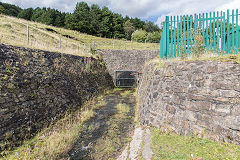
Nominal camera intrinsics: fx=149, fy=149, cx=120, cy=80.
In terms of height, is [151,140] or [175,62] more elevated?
[175,62]

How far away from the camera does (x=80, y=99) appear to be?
1032 centimetres

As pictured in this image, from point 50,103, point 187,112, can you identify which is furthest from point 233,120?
point 50,103

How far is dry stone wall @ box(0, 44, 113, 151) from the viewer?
5.23 m

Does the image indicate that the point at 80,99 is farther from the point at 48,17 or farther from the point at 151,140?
the point at 48,17

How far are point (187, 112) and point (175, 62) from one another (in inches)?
75.2

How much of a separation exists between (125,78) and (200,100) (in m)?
14.8

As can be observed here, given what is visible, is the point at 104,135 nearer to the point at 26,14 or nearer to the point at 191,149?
the point at 191,149

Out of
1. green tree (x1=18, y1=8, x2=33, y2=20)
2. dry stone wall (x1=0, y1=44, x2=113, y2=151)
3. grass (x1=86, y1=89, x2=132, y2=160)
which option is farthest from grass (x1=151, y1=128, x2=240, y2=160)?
green tree (x1=18, y1=8, x2=33, y2=20)

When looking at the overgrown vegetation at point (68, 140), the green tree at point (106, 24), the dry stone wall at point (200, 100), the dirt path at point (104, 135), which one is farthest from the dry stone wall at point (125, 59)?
the green tree at point (106, 24)

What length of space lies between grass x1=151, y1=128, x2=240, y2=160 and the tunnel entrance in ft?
47.5

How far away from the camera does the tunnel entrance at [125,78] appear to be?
19172 mm

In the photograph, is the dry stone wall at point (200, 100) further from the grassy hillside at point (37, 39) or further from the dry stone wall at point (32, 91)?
the grassy hillside at point (37, 39)

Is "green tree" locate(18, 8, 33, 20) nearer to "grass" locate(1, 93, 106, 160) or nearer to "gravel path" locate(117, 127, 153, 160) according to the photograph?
"grass" locate(1, 93, 106, 160)

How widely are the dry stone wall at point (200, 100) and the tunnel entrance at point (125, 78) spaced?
1300 cm
